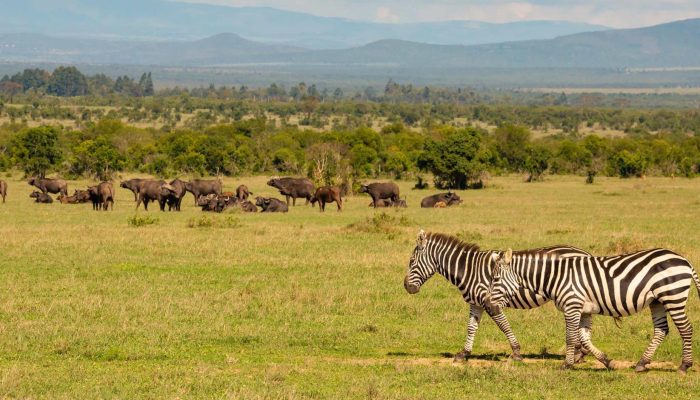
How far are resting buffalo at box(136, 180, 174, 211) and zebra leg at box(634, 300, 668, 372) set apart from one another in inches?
1112

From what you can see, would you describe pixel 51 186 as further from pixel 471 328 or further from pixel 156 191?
pixel 471 328

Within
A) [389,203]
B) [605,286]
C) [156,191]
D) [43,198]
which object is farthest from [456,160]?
[605,286]

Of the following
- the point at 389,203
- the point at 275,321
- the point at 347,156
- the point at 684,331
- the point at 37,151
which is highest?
the point at 684,331

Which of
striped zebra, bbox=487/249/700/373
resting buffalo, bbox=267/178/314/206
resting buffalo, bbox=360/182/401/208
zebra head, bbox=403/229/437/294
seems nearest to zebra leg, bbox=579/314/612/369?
striped zebra, bbox=487/249/700/373

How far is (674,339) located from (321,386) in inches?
225

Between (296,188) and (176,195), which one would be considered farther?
(296,188)

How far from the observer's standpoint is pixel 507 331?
1179cm

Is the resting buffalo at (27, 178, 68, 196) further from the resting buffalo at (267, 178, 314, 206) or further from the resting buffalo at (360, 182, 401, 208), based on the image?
the resting buffalo at (360, 182, 401, 208)

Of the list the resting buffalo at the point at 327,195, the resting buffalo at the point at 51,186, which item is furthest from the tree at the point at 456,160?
the resting buffalo at the point at 51,186

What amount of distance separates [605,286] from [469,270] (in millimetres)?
1716

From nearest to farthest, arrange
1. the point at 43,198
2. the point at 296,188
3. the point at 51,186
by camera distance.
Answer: the point at 296,188
the point at 43,198
the point at 51,186

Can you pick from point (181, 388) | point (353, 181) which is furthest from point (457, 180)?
point (181, 388)

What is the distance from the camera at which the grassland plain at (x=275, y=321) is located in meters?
10.7

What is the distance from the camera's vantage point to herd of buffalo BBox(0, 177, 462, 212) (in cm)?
3756
